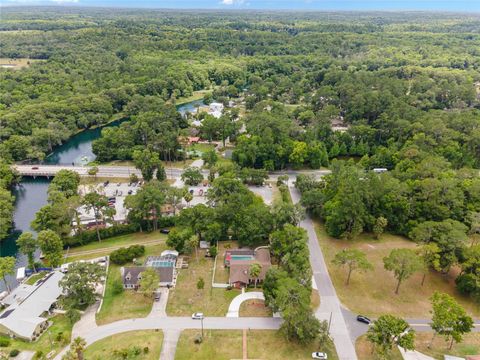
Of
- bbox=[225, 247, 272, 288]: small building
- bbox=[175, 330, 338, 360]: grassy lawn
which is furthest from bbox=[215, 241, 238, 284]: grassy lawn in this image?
bbox=[175, 330, 338, 360]: grassy lawn

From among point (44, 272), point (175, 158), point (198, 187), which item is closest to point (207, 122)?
point (175, 158)

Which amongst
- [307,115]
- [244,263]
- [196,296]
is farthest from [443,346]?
[307,115]

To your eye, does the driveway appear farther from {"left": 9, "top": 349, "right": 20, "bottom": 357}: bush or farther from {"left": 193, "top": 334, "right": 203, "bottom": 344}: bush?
{"left": 9, "top": 349, "right": 20, "bottom": 357}: bush

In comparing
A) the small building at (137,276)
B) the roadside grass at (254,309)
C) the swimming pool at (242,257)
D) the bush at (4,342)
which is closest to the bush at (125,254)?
the small building at (137,276)

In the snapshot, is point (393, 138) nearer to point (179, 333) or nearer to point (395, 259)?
point (395, 259)

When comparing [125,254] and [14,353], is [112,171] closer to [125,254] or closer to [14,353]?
[125,254]

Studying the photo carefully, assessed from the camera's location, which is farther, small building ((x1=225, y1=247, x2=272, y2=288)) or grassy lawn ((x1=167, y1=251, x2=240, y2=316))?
small building ((x1=225, y1=247, x2=272, y2=288))

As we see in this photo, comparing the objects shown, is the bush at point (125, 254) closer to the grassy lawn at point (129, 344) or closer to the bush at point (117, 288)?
the bush at point (117, 288)
